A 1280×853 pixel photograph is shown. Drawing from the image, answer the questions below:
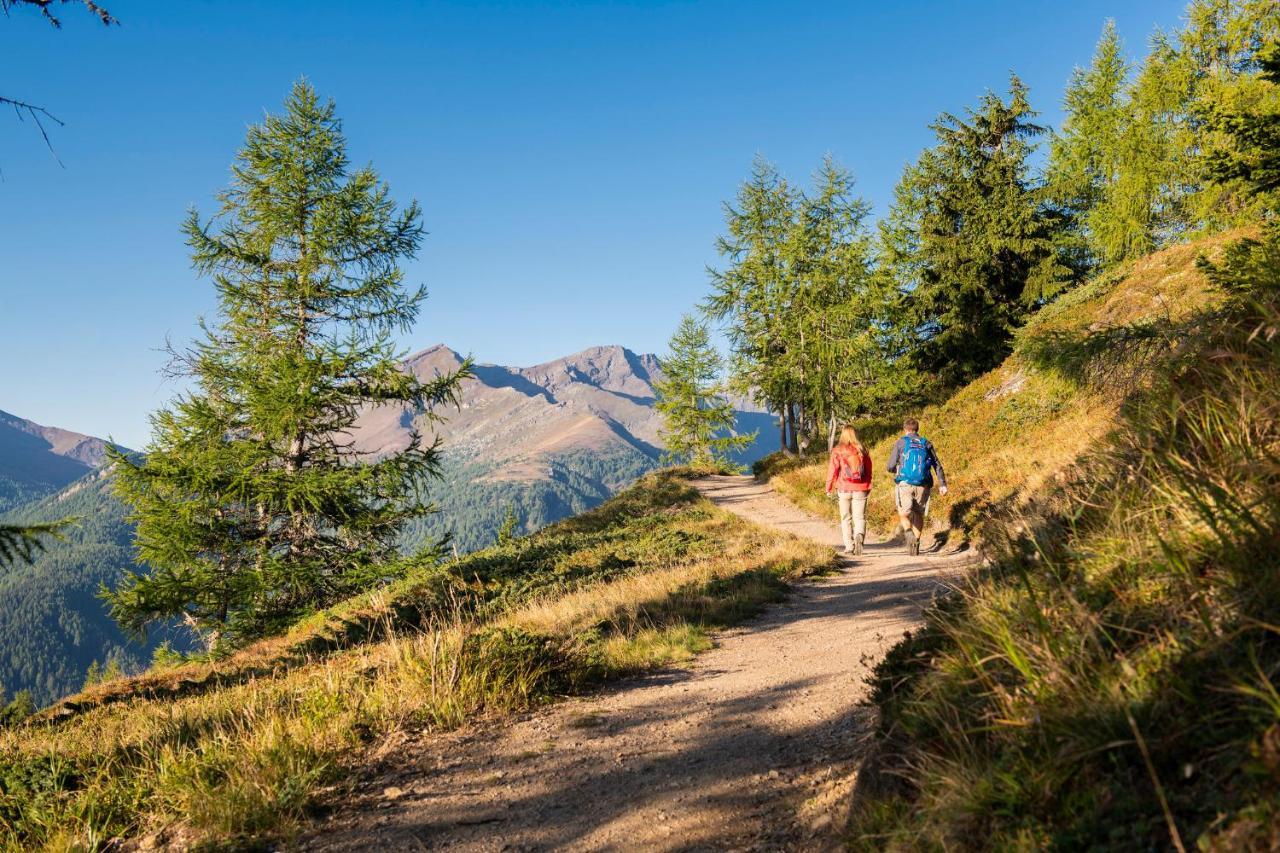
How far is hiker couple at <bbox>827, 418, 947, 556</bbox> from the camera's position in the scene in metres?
12.3

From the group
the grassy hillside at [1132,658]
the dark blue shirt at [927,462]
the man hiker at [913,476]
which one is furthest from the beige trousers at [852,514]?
the grassy hillside at [1132,658]

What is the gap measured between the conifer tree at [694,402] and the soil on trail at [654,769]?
139 feet

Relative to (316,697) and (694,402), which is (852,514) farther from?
(694,402)

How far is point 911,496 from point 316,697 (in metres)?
10.3

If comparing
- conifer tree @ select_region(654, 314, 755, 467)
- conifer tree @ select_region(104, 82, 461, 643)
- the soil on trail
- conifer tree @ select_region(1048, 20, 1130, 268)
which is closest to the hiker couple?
the soil on trail

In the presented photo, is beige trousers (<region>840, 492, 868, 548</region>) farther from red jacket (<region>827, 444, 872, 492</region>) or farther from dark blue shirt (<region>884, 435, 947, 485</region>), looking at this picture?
dark blue shirt (<region>884, 435, 947, 485</region>)

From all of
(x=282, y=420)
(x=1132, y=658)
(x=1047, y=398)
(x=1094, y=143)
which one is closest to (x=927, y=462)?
(x=1047, y=398)

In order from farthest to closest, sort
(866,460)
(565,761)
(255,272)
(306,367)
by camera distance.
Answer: (255,272)
(306,367)
(866,460)
(565,761)

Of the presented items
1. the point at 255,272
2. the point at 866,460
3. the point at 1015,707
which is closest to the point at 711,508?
the point at 866,460

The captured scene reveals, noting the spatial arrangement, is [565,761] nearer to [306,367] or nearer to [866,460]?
[866,460]

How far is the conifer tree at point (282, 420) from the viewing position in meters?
16.4

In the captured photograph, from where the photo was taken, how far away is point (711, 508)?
79.8 feet

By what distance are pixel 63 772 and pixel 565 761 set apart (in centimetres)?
360

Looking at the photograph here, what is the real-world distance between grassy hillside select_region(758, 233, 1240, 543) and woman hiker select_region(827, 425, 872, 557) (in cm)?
174
